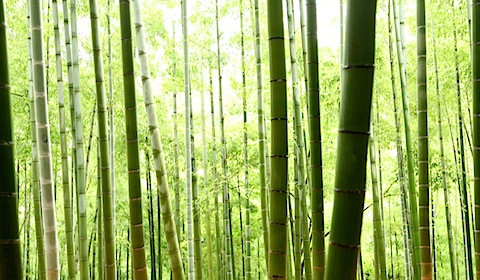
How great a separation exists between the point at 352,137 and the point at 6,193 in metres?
0.76

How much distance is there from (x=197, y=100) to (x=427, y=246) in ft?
23.1

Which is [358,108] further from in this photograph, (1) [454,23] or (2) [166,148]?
(2) [166,148]

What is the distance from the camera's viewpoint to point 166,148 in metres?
8.73

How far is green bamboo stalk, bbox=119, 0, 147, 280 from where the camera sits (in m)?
2.20

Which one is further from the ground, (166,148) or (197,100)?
(197,100)

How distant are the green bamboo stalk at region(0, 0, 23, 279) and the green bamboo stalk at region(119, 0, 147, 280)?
98cm

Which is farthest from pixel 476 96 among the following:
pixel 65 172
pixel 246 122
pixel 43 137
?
pixel 246 122

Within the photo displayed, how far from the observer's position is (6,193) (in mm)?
1205

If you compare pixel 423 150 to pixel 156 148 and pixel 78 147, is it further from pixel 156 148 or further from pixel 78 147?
pixel 78 147

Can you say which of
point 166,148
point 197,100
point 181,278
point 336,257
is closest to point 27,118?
point 166,148

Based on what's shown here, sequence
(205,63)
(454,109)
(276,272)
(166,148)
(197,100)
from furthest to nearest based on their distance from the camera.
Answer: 1. (197,100)
2. (166,148)
3. (205,63)
4. (454,109)
5. (276,272)

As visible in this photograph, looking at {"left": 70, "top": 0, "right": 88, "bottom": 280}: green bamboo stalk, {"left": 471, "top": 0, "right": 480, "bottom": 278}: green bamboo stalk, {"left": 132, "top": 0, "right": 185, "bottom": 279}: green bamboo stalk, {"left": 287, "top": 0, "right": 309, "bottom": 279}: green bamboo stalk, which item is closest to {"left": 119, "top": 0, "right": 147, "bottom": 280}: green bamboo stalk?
{"left": 132, "top": 0, "right": 185, "bottom": 279}: green bamboo stalk

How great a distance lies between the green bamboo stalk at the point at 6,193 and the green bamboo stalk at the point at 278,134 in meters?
0.75

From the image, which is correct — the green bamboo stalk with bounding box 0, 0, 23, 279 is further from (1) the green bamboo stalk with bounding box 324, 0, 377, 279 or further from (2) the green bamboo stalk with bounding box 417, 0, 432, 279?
(2) the green bamboo stalk with bounding box 417, 0, 432, 279
